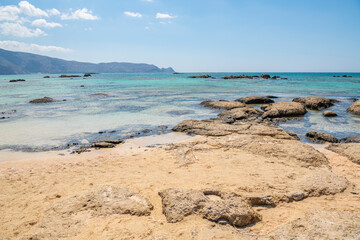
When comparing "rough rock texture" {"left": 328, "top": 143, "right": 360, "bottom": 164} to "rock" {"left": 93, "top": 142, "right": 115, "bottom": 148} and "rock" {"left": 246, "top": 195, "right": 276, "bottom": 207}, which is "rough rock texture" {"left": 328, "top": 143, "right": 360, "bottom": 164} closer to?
"rock" {"left": 246, "top": 195, "right": 276, "bottom": 207}

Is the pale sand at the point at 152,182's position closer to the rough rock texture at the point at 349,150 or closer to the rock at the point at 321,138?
the rough rock texture at the point at 349,150

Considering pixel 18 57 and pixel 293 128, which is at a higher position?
pixel 18 57

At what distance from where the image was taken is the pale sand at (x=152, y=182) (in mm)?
3213

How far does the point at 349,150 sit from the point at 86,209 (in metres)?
7.49

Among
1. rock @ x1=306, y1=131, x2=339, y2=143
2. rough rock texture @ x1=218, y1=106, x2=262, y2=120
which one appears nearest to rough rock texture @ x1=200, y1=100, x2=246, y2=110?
rough rock texture @ x1=218, y1=106, x2=262, y2=120

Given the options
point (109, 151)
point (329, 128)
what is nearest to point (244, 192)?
point (109, 151)

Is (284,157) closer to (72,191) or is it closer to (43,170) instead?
(72,191)

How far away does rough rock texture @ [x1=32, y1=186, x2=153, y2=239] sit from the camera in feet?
10.7

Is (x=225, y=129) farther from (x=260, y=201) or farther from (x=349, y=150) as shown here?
(x=260, y=201)

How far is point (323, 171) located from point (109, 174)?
5233mm

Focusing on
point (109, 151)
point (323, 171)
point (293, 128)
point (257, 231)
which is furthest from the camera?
point (293, 128)

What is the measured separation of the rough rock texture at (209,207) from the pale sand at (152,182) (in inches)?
4.7

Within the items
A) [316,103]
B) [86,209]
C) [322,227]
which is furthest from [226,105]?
[86,209]

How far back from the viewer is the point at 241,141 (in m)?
7.47
